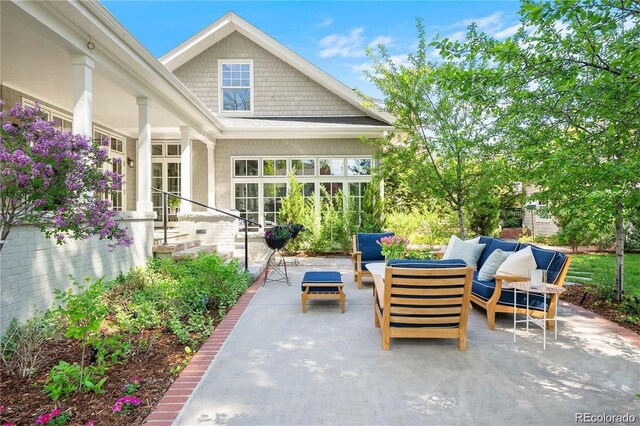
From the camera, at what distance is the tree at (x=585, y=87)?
9.08 feet

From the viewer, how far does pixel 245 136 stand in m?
11.9

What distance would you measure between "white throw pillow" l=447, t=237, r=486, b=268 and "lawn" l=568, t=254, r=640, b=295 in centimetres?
204

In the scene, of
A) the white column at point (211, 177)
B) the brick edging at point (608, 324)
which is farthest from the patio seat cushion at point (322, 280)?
the white column at point (211, 177)

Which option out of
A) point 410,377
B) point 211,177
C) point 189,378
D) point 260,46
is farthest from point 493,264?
point 260,46

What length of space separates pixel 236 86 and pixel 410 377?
39.6 ft

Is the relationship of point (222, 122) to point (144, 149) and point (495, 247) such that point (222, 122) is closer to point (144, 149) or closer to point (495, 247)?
point (144, 149)

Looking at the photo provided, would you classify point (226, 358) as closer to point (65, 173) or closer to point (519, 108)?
point (65, 173)

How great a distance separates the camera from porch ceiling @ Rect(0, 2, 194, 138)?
4.63 meters

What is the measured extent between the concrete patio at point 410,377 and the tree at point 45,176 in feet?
6.00

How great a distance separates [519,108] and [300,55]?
9.46 metres

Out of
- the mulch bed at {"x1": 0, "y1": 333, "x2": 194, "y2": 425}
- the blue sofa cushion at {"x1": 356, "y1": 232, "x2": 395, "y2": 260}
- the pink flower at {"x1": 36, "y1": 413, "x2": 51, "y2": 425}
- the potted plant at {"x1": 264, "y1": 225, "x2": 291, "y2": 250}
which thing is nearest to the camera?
the pink flower at {"x1": 36, "y1": 413, "x2": 51, "y2": 425}

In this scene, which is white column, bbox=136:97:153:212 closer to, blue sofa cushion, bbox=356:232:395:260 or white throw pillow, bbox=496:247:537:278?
blue sofa cushion, bbox=356:232:395:260

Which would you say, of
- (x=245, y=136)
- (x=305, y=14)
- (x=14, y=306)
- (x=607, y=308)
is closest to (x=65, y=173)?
(x=14, y=306)

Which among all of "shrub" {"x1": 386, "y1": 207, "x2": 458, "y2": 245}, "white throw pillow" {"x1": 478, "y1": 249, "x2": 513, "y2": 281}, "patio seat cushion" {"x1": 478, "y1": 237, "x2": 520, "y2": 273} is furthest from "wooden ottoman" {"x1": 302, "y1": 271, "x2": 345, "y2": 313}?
"shrub" {"x1": 386, "y1": 207, "x2": 458, "y2": 245}
